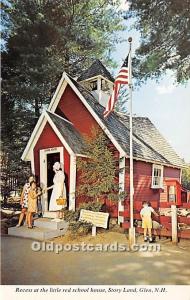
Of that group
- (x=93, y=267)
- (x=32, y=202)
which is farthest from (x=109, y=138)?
(x=93, y=267)

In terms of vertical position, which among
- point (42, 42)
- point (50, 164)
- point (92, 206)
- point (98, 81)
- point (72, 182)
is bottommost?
point (92, 206)

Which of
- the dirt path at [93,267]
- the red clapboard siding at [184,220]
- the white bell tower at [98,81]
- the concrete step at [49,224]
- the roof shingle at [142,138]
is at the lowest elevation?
the dirt path at [93,267]

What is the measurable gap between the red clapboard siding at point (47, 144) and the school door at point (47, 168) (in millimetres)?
25

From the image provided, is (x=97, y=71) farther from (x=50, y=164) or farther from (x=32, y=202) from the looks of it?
(x=32, y=202)

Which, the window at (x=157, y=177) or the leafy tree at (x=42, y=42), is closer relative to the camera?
the leafy tree at (x=42, y=42)

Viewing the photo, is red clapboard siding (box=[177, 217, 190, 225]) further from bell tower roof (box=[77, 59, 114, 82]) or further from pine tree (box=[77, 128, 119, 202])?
bell tower roof (box=[77, 59, 114, 82])

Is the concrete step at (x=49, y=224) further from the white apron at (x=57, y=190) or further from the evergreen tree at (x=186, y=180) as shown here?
the evergreen tree at (x=186, y=180)

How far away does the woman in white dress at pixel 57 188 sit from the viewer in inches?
82.1

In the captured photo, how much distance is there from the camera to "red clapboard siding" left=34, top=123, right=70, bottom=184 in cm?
215

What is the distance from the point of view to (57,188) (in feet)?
6.93

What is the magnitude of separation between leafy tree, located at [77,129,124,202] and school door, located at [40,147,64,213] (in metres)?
0.18

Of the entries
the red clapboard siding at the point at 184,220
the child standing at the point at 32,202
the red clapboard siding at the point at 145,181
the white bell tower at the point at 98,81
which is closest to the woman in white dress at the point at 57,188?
the child standing at the point at 32,202

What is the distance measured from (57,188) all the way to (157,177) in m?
0.62
